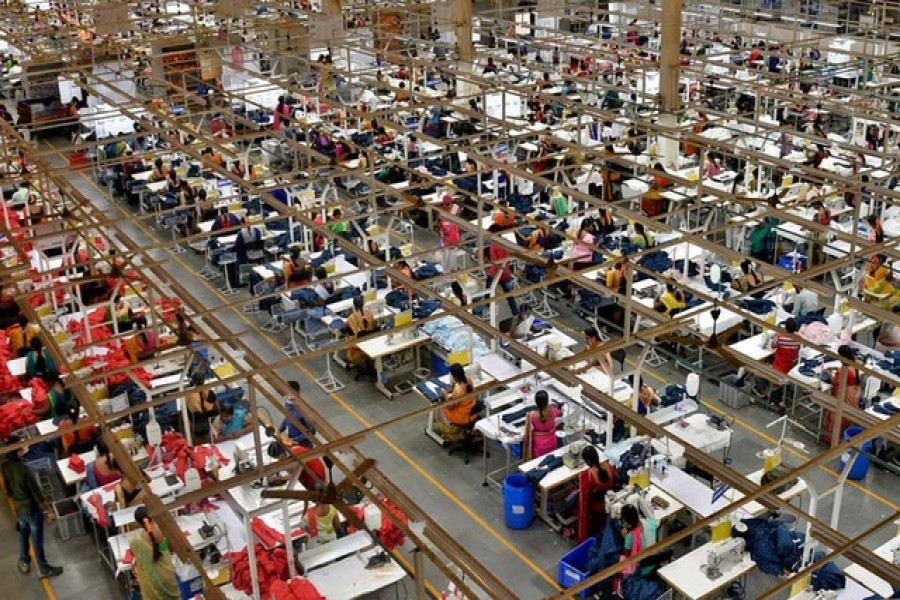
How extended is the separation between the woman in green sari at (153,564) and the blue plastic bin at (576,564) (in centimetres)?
420

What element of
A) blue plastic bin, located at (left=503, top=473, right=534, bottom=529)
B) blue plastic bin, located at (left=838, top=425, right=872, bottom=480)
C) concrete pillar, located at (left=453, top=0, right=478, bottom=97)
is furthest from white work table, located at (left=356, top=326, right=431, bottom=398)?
concrete pillar, located at (left=453, top=0, right=478, bottom=97)

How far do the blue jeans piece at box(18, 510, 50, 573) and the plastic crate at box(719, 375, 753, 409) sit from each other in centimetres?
980

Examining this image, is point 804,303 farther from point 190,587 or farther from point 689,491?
point 190,587

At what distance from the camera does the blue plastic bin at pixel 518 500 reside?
12.8 m

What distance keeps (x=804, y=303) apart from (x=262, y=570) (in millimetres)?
9694

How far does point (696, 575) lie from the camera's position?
1070cm

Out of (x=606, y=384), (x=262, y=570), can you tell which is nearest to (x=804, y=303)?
(x=606, y=384)

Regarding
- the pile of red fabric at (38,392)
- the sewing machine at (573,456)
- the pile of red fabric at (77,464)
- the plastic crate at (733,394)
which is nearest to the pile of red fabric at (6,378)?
the pile of red fabric at (38,392)

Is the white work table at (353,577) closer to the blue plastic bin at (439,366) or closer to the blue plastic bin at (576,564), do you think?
the blue plastic bin at (576,564)

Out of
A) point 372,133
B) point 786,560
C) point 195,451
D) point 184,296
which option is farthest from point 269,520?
point 372,133

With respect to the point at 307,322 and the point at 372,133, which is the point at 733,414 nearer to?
the point at 307,322

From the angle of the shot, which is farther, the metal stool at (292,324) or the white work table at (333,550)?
the metal stool at (292,324)

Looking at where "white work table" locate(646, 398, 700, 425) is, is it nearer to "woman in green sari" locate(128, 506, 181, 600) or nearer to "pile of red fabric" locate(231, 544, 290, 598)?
"pile of red fabric" locate(231, 544, 290, 598)

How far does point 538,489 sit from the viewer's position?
1320cm
